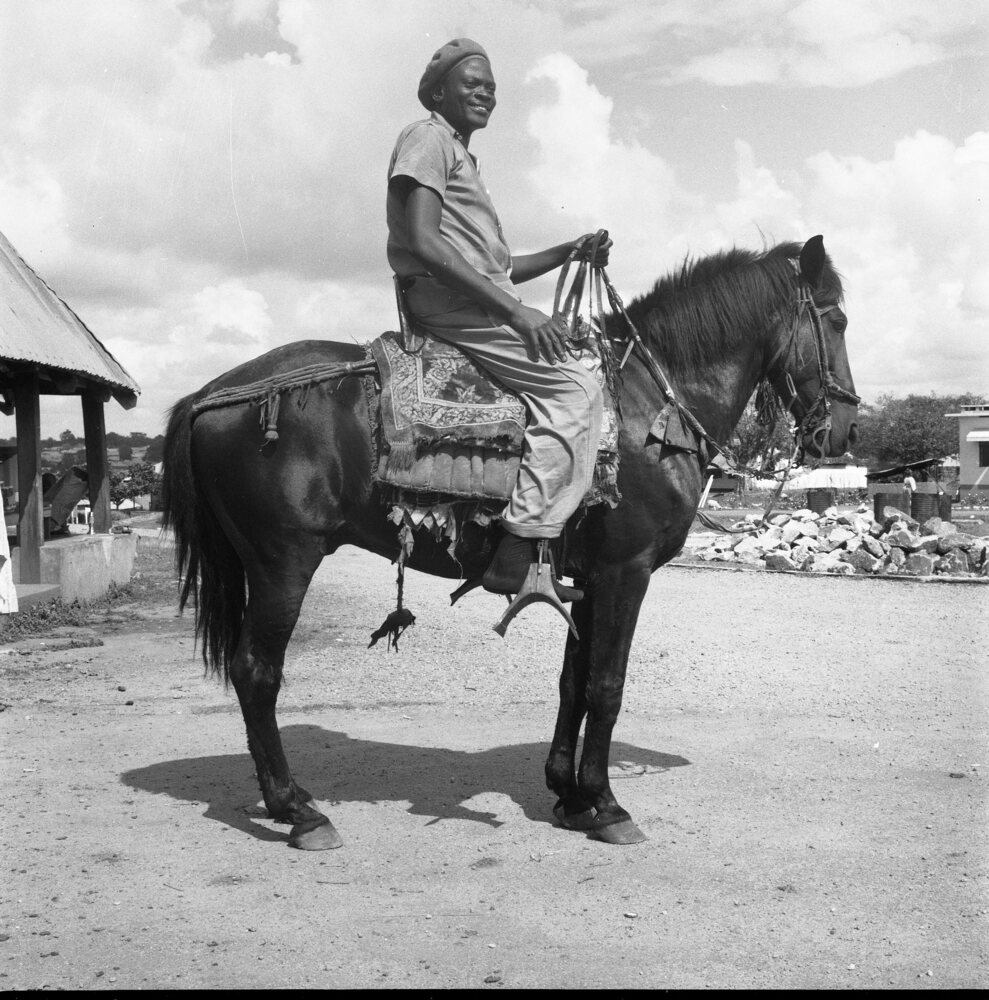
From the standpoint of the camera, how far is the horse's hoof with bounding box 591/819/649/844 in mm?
4289

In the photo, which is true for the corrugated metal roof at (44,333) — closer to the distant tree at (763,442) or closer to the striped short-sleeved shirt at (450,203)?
the striped short-sleeved shirt at (450,203)

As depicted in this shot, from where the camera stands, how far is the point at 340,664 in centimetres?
820

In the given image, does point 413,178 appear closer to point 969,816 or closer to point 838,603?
point 969,816

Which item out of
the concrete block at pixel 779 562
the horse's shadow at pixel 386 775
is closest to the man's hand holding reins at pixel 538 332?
the horse's shadow at pixel 386 775

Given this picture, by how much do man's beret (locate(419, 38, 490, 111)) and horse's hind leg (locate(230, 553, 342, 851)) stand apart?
204cm

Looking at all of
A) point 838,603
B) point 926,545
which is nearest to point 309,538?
point 838,603

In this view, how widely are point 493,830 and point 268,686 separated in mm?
1134

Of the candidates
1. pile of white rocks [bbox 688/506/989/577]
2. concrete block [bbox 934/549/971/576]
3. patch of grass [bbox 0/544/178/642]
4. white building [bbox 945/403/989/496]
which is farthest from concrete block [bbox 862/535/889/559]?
white building [bbox 945/403/989/496]

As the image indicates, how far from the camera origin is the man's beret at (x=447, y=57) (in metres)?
4.27

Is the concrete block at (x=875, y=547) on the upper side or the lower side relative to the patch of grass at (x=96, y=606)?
upper

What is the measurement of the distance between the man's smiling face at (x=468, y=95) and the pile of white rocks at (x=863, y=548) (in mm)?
9512

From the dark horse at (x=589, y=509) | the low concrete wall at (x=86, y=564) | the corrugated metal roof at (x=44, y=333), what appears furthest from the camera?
the low concrete wall at (x=86, y=564)

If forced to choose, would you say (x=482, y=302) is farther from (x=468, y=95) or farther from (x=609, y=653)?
(x=609, y=653)

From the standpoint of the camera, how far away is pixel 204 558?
470cm
